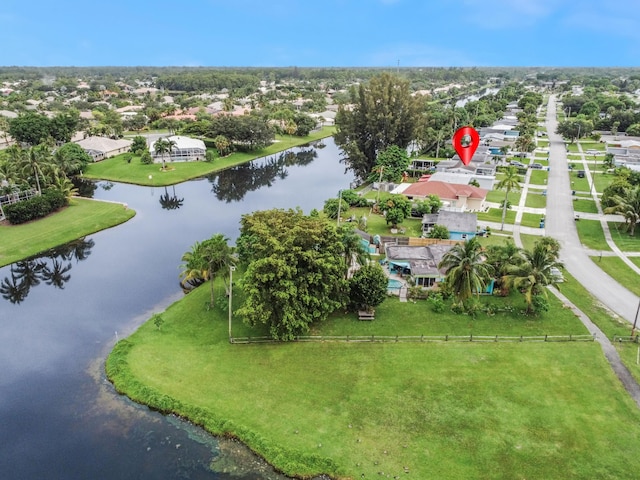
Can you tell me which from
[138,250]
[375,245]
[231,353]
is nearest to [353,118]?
[375,245]

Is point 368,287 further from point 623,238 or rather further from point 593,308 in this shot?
point 623,238

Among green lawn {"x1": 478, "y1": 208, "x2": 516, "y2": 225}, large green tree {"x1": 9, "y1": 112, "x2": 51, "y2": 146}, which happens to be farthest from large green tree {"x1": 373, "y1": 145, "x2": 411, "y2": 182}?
large green tree {"x1": 9, "y1": 112, "x2": 51, "y2": 146}

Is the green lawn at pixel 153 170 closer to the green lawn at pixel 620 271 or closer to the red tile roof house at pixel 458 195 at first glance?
the red tile roof house at pixel 458 195

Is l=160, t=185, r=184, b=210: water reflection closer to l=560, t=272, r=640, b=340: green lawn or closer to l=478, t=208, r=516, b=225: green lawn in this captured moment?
l=478, t=208, r=516, b=225: green lawn

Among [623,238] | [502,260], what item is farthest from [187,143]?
[623,238]

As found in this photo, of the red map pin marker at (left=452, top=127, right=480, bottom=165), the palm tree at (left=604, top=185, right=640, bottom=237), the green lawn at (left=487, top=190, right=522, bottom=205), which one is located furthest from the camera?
the green lawn at (left=487, top=190, right=522, bottom=205)

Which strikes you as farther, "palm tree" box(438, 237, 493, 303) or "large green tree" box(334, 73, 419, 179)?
"large green tree" box(334, 73, 419, 179)

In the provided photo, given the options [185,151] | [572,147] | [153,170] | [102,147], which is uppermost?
[572,147]
